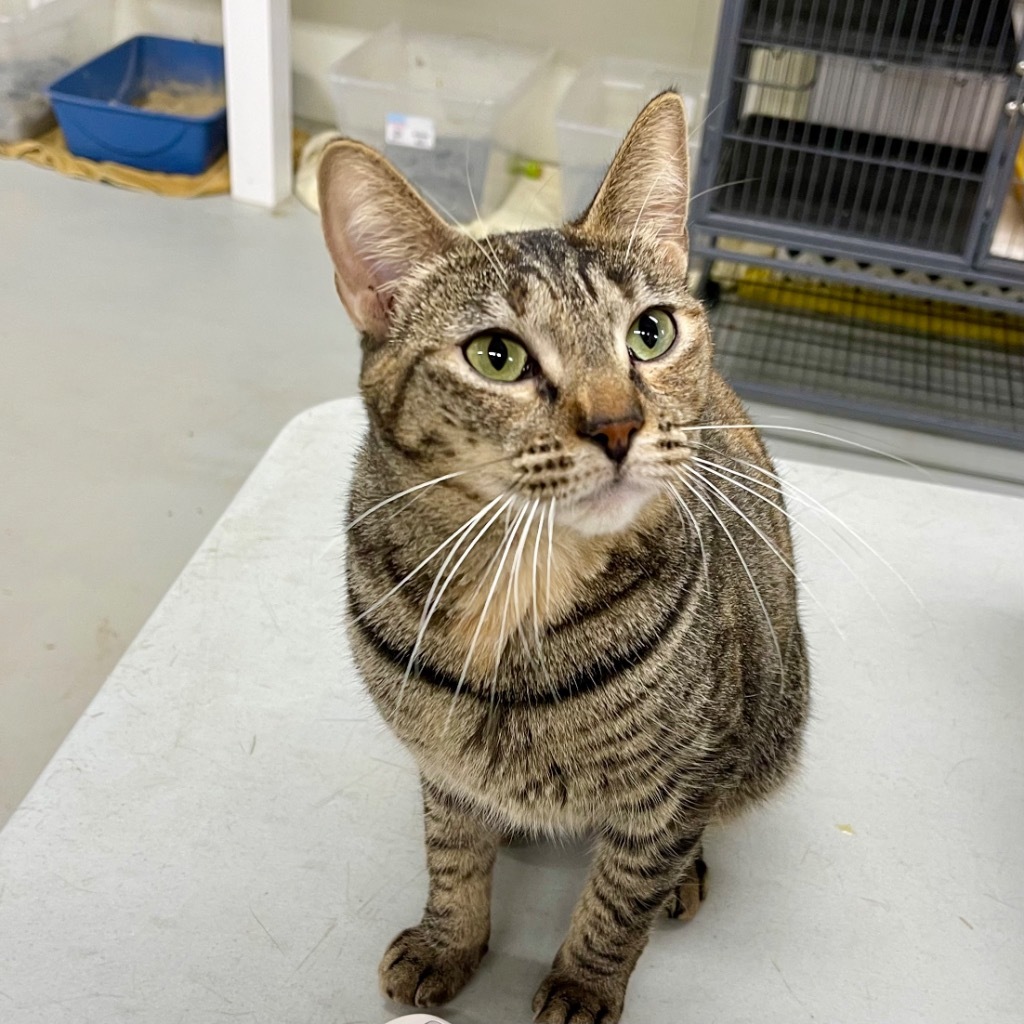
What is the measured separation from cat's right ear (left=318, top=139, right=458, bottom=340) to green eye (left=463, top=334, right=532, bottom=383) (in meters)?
0.10

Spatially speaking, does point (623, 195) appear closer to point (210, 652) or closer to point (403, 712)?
point (403, 712)

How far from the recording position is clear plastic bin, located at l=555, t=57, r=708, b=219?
244 centimetres

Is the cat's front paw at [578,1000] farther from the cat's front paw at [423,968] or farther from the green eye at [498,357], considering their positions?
the green eye at [498,357]

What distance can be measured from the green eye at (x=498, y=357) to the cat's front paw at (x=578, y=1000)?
572mm

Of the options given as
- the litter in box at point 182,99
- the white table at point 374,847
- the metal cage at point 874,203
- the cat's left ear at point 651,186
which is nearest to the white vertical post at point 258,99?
the litter in box at point 182,99

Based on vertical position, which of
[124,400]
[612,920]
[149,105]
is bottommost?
[124,400]

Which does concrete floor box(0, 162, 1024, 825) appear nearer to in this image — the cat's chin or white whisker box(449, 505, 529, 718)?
white whisker box(449, 505, 529, 718)

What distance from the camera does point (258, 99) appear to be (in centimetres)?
260

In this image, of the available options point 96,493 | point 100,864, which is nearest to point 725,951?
point 100,864

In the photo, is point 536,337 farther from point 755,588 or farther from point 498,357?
point 755,588

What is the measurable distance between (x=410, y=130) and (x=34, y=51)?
1045 mm

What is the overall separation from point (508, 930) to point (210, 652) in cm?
51

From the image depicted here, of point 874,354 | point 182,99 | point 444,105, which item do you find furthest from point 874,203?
point 182,99

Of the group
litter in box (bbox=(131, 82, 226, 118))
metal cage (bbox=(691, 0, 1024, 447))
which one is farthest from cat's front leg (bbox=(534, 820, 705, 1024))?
litter in box (bbox=(131, 82, 226, 118))
